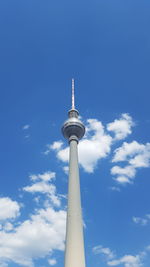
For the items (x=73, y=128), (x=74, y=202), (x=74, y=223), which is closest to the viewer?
(x=74, y=223)

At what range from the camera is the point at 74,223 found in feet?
300

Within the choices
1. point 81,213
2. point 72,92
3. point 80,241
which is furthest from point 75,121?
point 80,241

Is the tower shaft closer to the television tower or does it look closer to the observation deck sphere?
the television tower

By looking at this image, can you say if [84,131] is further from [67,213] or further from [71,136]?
[67,213]

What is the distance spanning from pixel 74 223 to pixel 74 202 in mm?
7248

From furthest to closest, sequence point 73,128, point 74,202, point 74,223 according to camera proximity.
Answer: point 73,128, point 74,202, point 74,223

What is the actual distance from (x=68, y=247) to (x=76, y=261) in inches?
180

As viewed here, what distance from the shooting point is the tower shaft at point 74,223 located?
8525cm

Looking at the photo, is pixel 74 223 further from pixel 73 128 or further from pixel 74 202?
pixel 73 128

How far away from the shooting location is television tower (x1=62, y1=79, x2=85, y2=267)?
282 feet

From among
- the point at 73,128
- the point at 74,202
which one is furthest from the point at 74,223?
the point at 73,128

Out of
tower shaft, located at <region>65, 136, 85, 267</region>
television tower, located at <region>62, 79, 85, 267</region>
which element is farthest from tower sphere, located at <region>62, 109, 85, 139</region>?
tower shaft, located at <region>65, 136, 85, 267</region>

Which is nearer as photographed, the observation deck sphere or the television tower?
the television tower

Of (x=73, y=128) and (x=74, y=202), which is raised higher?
(x=73, y=128)
